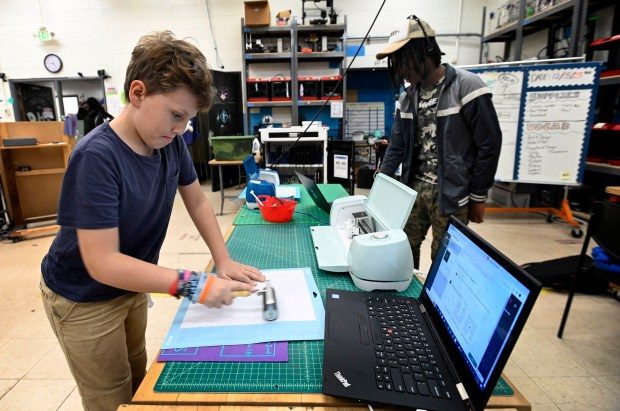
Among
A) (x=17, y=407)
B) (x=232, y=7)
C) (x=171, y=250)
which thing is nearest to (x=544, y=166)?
(x=171, y=250)

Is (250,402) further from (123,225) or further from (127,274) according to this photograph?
(123,225)

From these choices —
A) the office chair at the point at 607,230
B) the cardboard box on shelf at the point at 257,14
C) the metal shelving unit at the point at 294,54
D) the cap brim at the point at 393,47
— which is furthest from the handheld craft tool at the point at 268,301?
the cardboard box on shelf at the point at 257,14

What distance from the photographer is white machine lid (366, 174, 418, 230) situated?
3.71 feet

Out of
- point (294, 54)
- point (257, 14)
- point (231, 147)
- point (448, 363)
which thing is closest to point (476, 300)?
point (448, 363)

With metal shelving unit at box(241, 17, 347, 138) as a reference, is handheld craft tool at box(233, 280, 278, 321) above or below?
below

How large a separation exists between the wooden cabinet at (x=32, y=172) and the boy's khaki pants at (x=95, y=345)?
Answer: 10.9 feet

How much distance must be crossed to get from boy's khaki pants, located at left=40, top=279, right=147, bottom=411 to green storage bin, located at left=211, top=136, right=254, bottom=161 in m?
3.50

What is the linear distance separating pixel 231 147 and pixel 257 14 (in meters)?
2.14

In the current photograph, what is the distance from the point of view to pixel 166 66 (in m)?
0.77

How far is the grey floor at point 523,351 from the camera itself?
162 centimetres

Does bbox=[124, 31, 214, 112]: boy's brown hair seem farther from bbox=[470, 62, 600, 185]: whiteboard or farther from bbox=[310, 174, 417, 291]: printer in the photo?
bbox=[470, 62, 600, 185]: whiteboard

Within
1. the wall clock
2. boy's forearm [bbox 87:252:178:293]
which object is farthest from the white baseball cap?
the wall clock

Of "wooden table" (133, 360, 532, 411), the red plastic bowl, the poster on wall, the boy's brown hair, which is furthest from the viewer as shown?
the poster on wall

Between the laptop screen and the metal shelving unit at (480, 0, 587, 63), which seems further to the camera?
the metal shelving unit at (480, 0, 587, 63)
